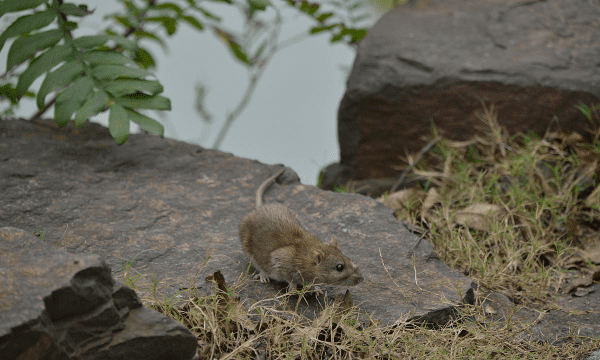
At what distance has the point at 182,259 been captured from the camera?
386 centimetres

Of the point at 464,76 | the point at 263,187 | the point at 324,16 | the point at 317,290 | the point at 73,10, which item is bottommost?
the point at 317,290

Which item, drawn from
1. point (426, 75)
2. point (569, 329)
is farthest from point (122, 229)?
point (426, 75)

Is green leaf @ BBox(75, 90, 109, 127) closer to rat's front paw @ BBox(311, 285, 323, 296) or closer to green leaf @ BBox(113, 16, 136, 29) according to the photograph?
green leaf @ BBox(113, 16, 136, 29)

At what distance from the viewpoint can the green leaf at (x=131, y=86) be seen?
464 centimetres

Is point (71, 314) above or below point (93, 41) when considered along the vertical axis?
below

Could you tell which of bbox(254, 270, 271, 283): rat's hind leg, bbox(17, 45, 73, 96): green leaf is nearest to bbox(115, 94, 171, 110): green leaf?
bbox(17, 45, 73, 96): green leaf

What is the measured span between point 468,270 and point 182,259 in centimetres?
209

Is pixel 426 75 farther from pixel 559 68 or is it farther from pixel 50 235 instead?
pixel 50 235

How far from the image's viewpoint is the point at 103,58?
4734 mm

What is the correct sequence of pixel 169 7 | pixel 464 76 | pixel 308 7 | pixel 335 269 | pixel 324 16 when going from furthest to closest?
pixel 324 16 < pixel 308 7 < pixel 464 76 < pixel 169 7 < pixel 335 269

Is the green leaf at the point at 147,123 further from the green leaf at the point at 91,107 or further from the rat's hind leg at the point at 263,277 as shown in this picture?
the rat's hind leg at the point at 263,277

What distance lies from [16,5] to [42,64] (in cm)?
51

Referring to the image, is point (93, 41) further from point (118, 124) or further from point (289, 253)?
point (289, 253)

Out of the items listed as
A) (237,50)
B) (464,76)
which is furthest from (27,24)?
(464,76)
